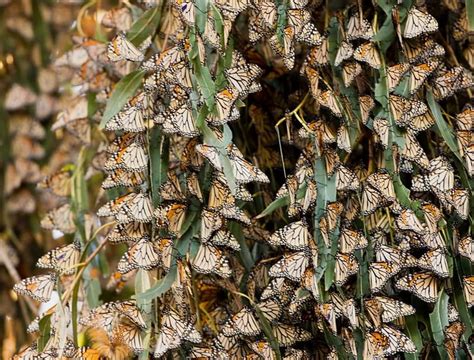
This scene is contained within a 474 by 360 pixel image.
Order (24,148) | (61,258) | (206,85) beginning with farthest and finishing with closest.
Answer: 1. (24,148)
2. (61,258)
3. (206,85)

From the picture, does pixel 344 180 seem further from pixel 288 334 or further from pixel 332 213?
pixel 288 334

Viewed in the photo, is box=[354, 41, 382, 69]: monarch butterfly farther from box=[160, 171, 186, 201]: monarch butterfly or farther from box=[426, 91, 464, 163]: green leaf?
box=[160, 171, 186, 201]: monarch butterfly

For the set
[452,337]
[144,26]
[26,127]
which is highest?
[26,127]

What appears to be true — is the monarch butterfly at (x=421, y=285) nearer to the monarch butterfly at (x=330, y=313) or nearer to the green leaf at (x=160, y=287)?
the monarch butterfly at (x=330, y=313)

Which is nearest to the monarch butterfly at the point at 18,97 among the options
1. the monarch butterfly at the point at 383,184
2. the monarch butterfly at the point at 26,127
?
the monarch butterfly at the point at 26,127

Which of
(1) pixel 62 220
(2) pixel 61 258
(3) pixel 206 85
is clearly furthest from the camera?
(1) pixel 62 220

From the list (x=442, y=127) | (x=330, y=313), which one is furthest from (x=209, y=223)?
(x=442, y=127)

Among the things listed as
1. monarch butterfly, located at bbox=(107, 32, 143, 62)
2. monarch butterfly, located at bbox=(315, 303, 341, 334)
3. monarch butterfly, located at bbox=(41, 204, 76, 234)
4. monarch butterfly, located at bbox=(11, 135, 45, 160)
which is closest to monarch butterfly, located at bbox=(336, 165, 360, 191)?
monarch butterfly, located at bbox=(315, 303, 341, 334)
